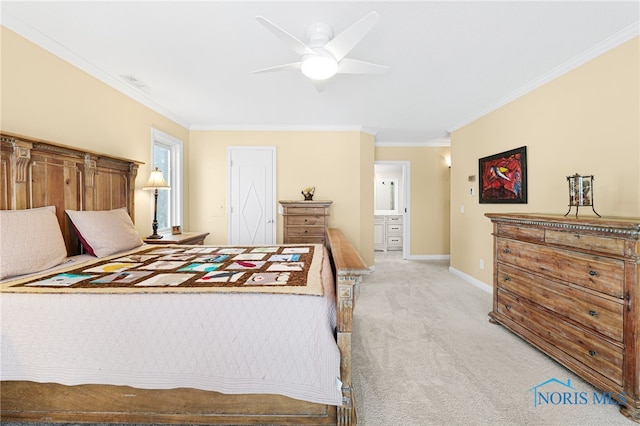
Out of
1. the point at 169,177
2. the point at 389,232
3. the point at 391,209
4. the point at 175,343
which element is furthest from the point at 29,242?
the point at 391,209

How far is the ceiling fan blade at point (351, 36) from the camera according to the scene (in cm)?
158

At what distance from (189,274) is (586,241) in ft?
8.68

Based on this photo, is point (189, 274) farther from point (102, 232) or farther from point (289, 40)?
point (289, 40)

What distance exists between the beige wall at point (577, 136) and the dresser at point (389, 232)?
10.2 feet

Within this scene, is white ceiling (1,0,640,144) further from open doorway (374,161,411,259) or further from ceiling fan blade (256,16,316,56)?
open doorway (374,161,411,259)

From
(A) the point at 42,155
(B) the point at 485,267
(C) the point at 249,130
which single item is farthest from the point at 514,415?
(C) the point at 249,130

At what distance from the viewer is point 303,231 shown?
14.0 ft

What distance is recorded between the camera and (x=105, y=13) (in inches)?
76.8

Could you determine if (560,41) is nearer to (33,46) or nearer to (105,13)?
(105,13)

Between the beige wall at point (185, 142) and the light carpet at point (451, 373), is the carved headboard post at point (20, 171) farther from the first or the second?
the light carpet at point (451, 373)

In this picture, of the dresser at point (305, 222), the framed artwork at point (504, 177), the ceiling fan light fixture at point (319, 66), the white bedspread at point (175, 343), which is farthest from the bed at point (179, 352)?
the framed artwork at point (504, 177)

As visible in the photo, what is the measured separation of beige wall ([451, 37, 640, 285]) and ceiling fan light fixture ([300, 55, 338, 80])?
2307 millimetres

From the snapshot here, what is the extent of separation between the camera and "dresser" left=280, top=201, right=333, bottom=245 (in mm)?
4266

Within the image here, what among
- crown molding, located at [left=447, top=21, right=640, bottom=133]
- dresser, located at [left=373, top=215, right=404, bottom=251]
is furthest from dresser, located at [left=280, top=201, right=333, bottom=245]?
dresser, located at [left=373, top=215, right=404, bottom=251]
